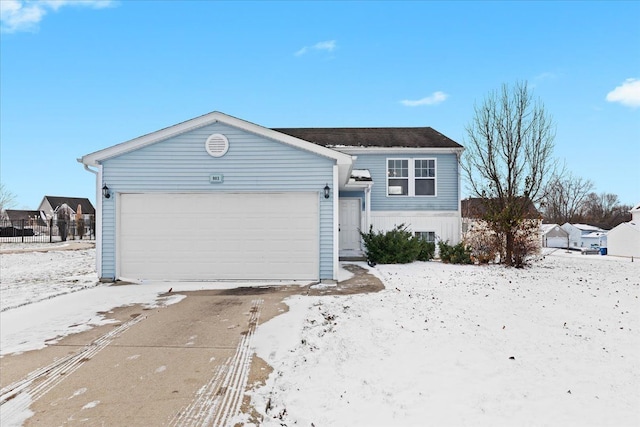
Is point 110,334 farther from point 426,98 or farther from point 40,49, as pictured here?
point 426,98

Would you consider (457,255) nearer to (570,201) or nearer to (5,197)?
(570,201)

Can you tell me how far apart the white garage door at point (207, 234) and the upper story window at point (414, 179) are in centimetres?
649

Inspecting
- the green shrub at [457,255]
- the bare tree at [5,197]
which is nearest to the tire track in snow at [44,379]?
the green shrub at [457,255]

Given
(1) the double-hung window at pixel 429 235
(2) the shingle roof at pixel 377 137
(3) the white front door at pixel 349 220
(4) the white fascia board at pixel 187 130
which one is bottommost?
(1) the double-hung window at pixel 429 235

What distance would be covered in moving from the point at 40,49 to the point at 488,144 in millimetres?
17738

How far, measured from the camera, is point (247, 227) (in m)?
8.86

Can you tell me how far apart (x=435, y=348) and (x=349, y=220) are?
29.5 ft

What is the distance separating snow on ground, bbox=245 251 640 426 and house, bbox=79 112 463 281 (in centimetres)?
226

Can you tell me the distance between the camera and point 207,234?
29.1 feet

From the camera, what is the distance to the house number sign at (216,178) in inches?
345

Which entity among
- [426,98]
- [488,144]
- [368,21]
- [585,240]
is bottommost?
[585,240]

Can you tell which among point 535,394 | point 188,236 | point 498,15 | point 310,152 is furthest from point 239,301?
point 498,15

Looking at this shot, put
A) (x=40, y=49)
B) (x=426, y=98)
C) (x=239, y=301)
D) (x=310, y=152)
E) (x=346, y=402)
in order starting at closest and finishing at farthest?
1. (x=346, y=402)
2. (x=239, y=301)
3. (x=310, y=152)
4. (x=40, y=49)
5. (x=426, y=98)

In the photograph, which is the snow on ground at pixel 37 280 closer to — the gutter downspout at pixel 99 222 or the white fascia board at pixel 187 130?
the gutter downspout at pixel 99 222
